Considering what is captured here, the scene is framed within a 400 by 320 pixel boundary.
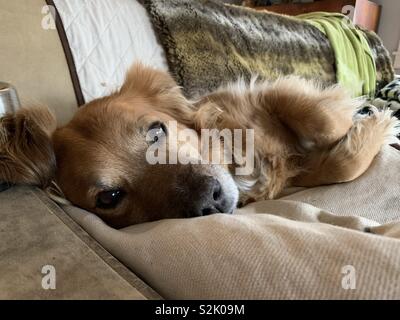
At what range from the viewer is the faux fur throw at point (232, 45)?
1870mm

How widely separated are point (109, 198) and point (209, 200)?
304 mm

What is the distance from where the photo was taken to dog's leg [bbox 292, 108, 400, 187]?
1.32 meters

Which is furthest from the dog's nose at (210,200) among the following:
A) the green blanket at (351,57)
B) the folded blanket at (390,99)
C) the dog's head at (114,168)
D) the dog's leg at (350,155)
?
the green blanket at (351,57)

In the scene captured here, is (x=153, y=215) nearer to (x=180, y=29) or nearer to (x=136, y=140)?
(x=136, y=140)

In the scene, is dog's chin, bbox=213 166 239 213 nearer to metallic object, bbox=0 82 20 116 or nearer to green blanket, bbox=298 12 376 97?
metallic object, bbox=0 82 20 116

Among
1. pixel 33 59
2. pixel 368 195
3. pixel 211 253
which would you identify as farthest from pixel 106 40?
pixel 211 253

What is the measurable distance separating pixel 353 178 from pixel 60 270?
102 cm

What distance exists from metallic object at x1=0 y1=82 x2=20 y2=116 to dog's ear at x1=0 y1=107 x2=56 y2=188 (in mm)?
26

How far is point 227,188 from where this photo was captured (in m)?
1.17

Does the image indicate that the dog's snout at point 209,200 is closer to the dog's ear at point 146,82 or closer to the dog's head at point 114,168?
the dog's head at point 114,168

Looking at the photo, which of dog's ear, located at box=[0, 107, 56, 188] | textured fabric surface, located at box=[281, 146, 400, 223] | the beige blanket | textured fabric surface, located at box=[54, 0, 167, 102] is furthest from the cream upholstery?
textured fabric surface, located at box=[281, 146, 400, 223]

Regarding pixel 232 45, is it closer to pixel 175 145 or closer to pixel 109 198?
pixel 175 145

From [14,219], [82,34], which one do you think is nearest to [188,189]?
[14,219]
